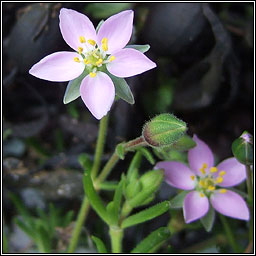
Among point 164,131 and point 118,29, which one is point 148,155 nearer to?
point 164,131

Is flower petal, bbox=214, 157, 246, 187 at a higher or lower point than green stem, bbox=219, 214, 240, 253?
higher

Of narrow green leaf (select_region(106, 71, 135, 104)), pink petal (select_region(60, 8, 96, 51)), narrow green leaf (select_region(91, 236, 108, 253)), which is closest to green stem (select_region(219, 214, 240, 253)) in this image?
narrow green leaf (select_region(91, 236, 108, 253))

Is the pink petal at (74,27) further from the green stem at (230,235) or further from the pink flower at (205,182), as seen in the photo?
the green stem at (230,235)

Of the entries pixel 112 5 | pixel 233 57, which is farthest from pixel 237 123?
pixel 112 5

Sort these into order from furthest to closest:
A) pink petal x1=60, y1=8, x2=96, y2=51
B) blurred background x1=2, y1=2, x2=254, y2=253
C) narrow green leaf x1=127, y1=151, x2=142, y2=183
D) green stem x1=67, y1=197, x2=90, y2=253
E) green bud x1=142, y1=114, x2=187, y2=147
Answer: blurred background x1=2, y1=2, x2=254, y2=253, green stem x1=67, y1=197, x2=90, y2=253, narrow green leaf x1=127, y1=151, x2=142, y2=183, pink petal x1=60, y1=8, x2=96, y2=51, green bud x1=142, y1=114, x2=187, y2=147

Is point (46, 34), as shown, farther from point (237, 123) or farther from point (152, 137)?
point (237, 123)

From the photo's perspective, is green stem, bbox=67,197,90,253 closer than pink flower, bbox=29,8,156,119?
No

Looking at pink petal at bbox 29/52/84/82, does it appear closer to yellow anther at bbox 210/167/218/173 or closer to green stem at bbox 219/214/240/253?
yellow anther at bbox 210/167/218/173

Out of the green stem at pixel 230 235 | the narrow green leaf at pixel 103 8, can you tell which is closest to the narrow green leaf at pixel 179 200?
the green stem at pixel 230 235

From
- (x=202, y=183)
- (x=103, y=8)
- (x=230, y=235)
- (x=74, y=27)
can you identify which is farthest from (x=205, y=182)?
(x=103, y=8)
